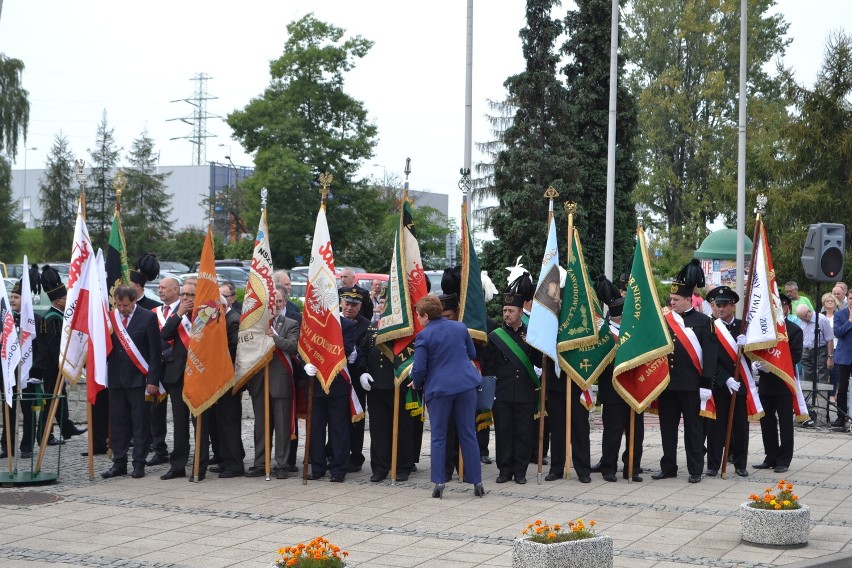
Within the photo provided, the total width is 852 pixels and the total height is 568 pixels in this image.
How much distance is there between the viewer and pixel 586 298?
11578 millimetres

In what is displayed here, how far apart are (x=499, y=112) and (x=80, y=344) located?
44.5 m

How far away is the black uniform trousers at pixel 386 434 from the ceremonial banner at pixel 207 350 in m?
1.49

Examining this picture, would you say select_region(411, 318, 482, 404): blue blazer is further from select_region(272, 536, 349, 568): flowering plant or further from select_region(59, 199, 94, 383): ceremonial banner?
select_region(272, 536, 349, 568): flowering plant

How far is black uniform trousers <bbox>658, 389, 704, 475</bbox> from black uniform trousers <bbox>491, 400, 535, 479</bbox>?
55.6 inches

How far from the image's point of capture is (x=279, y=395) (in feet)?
37.5

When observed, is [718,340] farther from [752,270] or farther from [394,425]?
[394,425]

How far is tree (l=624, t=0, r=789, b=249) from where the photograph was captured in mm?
48531

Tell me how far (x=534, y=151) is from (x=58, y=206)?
27.6 meters

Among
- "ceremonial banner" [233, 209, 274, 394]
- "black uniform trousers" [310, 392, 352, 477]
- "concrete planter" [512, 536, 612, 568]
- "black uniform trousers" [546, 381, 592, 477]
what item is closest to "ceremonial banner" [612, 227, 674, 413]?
"black uniform trousers" [546, 381, 592, 477]

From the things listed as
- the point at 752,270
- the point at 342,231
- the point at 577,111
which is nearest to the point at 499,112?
the point at 342,231

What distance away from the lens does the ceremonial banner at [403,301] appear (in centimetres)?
1125

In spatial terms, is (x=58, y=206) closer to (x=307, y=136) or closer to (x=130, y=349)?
(x=307, y=136)

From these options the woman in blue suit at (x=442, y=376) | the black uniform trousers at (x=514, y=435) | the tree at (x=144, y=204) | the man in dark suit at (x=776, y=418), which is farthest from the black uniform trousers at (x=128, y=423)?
the tree at (x=144, y=204)

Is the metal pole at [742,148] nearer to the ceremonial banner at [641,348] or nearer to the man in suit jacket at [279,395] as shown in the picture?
the ceremonial banner at [641,348]
